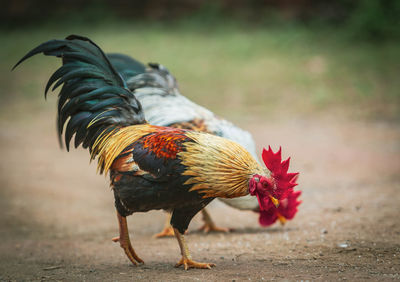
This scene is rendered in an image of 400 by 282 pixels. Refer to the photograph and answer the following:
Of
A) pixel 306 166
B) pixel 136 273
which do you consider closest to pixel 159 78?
pixel 136 273

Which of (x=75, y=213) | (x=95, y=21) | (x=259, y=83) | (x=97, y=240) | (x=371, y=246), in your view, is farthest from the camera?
(x=95, y=21)

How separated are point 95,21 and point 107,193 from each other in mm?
15145

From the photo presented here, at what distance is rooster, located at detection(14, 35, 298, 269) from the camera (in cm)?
393

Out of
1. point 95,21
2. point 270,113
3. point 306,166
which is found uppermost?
point 95,21

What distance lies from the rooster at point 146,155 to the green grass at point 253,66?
8.73 meters

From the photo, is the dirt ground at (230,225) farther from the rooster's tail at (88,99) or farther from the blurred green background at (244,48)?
the blurred green background at (244,48)

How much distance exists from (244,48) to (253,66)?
1567 millimetres

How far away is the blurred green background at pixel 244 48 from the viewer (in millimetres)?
14102

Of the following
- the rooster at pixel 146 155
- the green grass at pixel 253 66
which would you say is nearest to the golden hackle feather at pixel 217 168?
the rooster at pixel 146 155

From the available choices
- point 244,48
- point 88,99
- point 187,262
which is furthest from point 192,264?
point 244,48

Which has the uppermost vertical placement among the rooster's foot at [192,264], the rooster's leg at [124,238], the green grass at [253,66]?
the green grass at [253,66]

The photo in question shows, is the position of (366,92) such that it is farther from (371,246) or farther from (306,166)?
(371,246)

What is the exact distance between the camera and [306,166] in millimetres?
9289

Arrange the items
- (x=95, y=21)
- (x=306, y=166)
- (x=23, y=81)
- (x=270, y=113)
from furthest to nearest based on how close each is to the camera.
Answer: (x=95, y=21)
(x=23, y=81)
(x=270, y=113)
(x=306, y=166)
